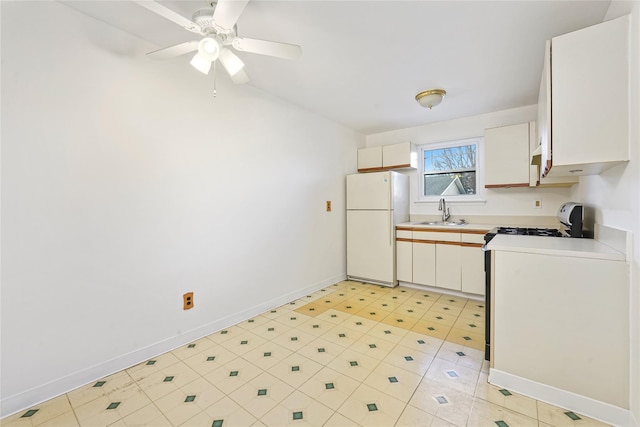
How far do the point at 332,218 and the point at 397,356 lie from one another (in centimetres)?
235

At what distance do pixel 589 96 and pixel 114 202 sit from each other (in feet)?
10.3

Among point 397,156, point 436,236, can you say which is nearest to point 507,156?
point 436,236

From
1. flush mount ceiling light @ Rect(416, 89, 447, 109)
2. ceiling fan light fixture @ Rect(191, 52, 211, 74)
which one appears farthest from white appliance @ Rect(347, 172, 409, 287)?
ceiling fan light fixture @ Rect(191, 52, 211, 74)

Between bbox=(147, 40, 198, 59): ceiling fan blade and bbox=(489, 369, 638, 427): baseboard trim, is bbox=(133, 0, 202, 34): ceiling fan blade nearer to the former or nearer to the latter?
bbox=(147, 40, 198, 59): ceiling fan blade

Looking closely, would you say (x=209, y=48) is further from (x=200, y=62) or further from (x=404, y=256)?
(x=404, y=256)

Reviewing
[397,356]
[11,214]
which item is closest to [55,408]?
[11,214]

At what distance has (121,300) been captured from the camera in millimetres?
2115

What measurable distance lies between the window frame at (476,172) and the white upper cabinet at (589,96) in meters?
2.53

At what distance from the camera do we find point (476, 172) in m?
4.05

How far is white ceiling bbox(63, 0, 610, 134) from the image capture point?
1850mm

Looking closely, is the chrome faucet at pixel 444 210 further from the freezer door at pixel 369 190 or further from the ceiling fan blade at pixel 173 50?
the ceiling fan blade at pixel 173 50

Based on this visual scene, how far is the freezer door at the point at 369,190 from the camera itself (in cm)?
406

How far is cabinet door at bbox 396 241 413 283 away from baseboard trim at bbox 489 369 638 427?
2.13 m

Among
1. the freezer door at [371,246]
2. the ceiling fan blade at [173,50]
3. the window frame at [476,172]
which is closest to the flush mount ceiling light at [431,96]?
the window frame at [476,172]
